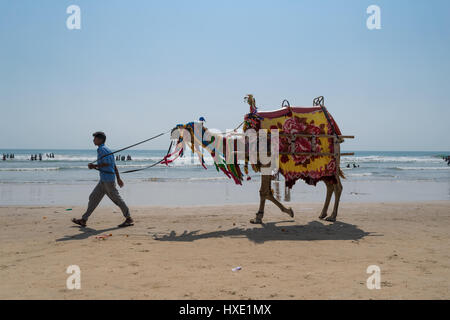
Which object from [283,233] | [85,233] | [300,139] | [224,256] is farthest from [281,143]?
[85,233]

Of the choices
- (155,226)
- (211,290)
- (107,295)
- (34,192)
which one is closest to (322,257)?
(211,290)

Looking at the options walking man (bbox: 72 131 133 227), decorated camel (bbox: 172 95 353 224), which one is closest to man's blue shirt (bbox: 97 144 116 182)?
walking man (bbox: 72 131 133 227)

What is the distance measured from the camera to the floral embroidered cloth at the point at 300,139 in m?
7.10

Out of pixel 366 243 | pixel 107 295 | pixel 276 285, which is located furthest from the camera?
pixel 366 243

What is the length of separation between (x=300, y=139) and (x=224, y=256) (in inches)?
129

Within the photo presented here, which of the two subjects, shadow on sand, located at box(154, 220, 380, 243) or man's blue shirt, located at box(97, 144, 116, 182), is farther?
man's blue shirt, located at box(97, 144, 116, 182)

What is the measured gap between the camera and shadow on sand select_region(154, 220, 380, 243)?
6043 millimetres

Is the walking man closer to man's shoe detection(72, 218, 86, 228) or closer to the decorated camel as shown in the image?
man's shoe detection(72, 218, 86, 228)

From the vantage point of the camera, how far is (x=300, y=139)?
23.6 ft

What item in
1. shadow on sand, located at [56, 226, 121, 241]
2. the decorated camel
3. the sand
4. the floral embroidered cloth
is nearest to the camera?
the sand

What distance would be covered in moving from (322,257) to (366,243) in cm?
126

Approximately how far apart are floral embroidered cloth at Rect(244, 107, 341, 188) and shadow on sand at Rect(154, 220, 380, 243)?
1.00 meters
